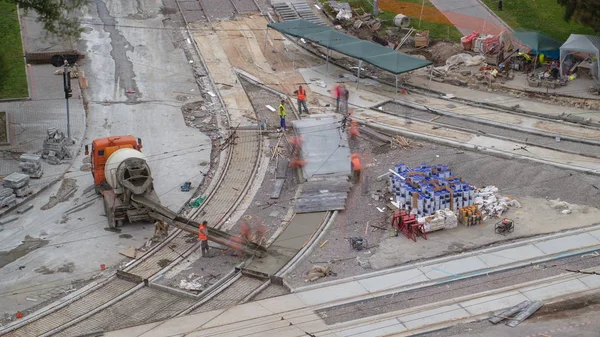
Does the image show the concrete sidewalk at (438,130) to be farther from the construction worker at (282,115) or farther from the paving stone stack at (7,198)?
the paving stone stack at (7,198)

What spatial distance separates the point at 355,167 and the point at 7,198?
12.9 metres

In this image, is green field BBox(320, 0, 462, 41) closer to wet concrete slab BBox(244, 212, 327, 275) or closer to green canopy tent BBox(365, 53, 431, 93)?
green canopy tent BBox(365, 53, 431, 93)

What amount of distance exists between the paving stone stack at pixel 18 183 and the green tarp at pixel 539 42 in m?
24.5

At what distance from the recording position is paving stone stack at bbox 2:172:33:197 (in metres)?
34.4

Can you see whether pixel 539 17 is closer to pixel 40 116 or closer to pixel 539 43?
pixel 539 43

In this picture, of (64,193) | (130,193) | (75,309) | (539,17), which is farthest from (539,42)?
(75,309)

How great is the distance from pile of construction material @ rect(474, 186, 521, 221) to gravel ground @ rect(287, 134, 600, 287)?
1.03 feet

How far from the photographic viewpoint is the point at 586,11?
42938mm

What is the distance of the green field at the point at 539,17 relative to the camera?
49188 millimetres

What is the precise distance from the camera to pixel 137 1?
56656 millimetres

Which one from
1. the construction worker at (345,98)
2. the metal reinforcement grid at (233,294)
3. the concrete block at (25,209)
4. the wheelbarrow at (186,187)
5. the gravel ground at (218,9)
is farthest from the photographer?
the gravel ground at (218,9)

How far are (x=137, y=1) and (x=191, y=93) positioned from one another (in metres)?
13.9

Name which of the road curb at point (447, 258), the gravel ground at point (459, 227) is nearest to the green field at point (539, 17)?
the gravel ground at point (459, 227)

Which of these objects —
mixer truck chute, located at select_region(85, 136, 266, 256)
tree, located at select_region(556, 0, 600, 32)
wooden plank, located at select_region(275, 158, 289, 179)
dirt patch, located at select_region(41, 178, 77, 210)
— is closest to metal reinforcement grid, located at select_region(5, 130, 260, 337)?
mixer truck chute, located at select_region(85, 136, 266, 256)
